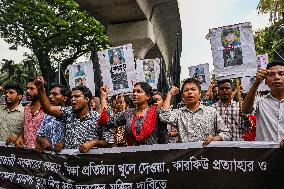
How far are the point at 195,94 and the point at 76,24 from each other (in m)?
22.8

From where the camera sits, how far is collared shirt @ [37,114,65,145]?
4.30 m

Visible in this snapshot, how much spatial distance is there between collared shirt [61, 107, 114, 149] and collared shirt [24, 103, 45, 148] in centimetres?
72

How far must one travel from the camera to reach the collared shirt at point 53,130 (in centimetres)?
430

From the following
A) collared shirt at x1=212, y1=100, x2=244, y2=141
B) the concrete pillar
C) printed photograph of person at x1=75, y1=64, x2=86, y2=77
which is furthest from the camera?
the concrete pillar

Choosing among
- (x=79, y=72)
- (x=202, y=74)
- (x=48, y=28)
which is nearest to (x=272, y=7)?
(x=48, y=28)

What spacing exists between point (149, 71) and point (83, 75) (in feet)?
4.66

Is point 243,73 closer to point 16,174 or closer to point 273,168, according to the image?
point 273,168

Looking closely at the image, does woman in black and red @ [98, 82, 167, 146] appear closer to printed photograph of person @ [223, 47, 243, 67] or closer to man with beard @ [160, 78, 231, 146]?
man with beard @ [160, 78, 231, 146]

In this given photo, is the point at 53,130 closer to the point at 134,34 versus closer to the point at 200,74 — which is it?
the point at 200,74

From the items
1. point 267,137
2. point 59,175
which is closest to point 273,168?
point 267,137

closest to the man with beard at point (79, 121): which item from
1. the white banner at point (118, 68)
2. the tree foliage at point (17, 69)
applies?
the white banner at point (118, 68)

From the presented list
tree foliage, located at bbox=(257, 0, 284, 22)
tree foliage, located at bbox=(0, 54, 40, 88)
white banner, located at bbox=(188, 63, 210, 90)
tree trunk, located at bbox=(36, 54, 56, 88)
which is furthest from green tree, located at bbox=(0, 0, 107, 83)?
white banner, located at bbox=(188, 63, 210, 90)

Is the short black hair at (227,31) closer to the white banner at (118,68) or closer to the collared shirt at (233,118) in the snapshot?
the collared shirt at (233,118)

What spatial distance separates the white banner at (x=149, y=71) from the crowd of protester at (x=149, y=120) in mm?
2437
